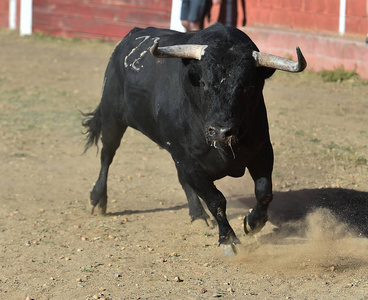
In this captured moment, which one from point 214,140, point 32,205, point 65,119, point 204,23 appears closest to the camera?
point 214,140

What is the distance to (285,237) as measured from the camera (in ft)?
18.4

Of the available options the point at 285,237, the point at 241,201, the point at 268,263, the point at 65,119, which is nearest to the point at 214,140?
the point at 268,263

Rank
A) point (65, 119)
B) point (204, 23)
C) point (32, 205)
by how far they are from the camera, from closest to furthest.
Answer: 1. point (32, 205)
2. point (65, 119)
3. point (204, 23)

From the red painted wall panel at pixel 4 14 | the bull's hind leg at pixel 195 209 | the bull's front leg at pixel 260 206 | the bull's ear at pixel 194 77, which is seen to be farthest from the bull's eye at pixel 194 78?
the red painted wall panel at pixel 4 14

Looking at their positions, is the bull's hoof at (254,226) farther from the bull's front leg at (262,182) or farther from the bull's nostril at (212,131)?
the bull's nostril at (212,131)

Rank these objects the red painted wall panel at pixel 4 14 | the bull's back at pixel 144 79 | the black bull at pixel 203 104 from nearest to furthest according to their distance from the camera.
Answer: the black bull at pixel 203 104 → the bull's back at pixel 144 79 → the red painted wall panel at pixel 4 14

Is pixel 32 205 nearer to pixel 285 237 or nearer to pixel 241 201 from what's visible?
pixel 241 201

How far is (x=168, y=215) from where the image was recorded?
642 centimetres

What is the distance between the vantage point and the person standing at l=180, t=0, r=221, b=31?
13281 millimetres

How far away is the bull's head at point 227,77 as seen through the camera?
4.40 meters

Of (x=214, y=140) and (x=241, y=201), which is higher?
(x=214, y=140)

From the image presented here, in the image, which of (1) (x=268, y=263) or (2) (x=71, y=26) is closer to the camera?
(1) (x=268, y=263)

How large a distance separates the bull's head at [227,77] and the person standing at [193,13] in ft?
28.6

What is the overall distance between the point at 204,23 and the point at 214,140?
9.94 metres
